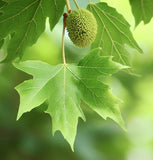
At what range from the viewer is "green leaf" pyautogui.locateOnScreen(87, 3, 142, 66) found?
4.60 feet

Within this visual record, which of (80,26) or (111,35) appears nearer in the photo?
(80,26)

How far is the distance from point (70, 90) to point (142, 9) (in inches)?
18.1

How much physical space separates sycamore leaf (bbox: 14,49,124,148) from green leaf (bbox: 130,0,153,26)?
0.90ft

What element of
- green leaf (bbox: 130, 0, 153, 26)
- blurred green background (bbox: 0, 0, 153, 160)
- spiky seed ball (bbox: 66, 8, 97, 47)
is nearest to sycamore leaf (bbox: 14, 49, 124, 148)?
spiky seed ball (bbox: 66, 8, 97, 47)

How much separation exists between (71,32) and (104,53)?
24cm

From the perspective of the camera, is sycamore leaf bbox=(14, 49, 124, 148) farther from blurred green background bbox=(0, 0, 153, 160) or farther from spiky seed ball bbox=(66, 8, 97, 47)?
blurred green background bbox=(0, 0, 153, 160)

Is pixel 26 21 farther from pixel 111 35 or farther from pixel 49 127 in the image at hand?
pixel 49 127

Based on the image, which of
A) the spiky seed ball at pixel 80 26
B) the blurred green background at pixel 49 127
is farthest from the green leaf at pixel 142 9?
the blurred green background at pixel 49 127

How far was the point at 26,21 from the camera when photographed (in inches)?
52.7

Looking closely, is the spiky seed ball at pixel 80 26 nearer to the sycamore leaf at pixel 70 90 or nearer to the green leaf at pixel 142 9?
the sycamore leaf at pixel 70 90

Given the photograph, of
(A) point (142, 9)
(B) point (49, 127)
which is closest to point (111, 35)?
(A) point (142, 9)

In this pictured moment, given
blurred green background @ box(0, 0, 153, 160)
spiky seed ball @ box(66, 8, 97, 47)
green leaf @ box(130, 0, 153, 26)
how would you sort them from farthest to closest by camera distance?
1. blurred green background @ box(0, 0, 153, 160)
2. green leaf @ box(130, 0, 153, 26)
3. spiky seed ball @ box(66, 8, 97, 47)

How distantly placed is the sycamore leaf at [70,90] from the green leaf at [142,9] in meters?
0.27

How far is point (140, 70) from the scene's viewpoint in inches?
152
